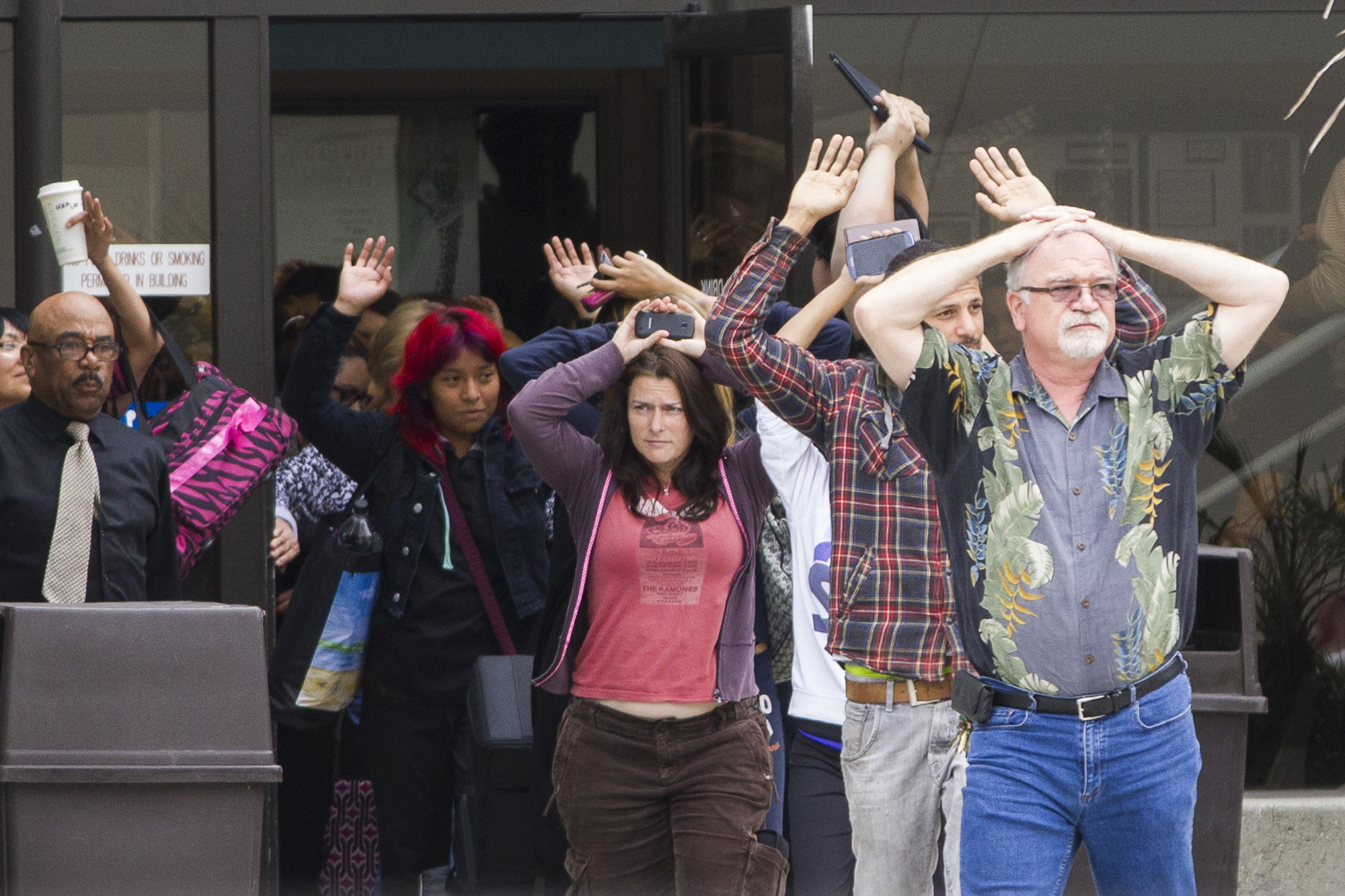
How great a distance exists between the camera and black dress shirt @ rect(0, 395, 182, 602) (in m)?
4.67

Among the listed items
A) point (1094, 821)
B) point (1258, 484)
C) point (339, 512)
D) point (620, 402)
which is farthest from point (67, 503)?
point (1258, 484)

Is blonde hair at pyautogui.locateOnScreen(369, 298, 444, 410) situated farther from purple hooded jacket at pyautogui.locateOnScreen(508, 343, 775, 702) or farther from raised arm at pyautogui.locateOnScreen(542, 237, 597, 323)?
purple hooded jacket at pyautogui.locateOnScreen(508, 343, 775, 702)

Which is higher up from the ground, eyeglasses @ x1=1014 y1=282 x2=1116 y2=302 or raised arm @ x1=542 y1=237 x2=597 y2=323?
raised arm @ x1=542 y1=237 x2=597 y2=323

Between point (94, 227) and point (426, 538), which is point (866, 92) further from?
point (94, 227)

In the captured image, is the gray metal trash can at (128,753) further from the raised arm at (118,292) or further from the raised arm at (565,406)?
the raised arm at (118,292)

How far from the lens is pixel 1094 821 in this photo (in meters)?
3.83

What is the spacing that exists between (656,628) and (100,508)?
4.92 ft

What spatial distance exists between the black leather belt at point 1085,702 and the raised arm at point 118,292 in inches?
115

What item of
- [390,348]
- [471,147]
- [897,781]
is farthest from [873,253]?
[471,147]

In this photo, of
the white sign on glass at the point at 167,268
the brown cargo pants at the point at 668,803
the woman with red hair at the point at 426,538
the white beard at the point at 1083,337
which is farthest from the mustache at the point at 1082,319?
the white sign on glass at the point at 167,268

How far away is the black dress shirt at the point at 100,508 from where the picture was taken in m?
4.67

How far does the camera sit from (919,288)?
3982mm

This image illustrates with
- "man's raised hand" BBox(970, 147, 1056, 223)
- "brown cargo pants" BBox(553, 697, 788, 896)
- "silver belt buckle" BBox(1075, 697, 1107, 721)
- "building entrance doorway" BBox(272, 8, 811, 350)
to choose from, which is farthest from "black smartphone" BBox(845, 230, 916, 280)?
"building entrance doorway" BBox(272, 8, 811, 350)

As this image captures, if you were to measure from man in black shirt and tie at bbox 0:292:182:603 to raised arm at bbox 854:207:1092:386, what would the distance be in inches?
82.1
